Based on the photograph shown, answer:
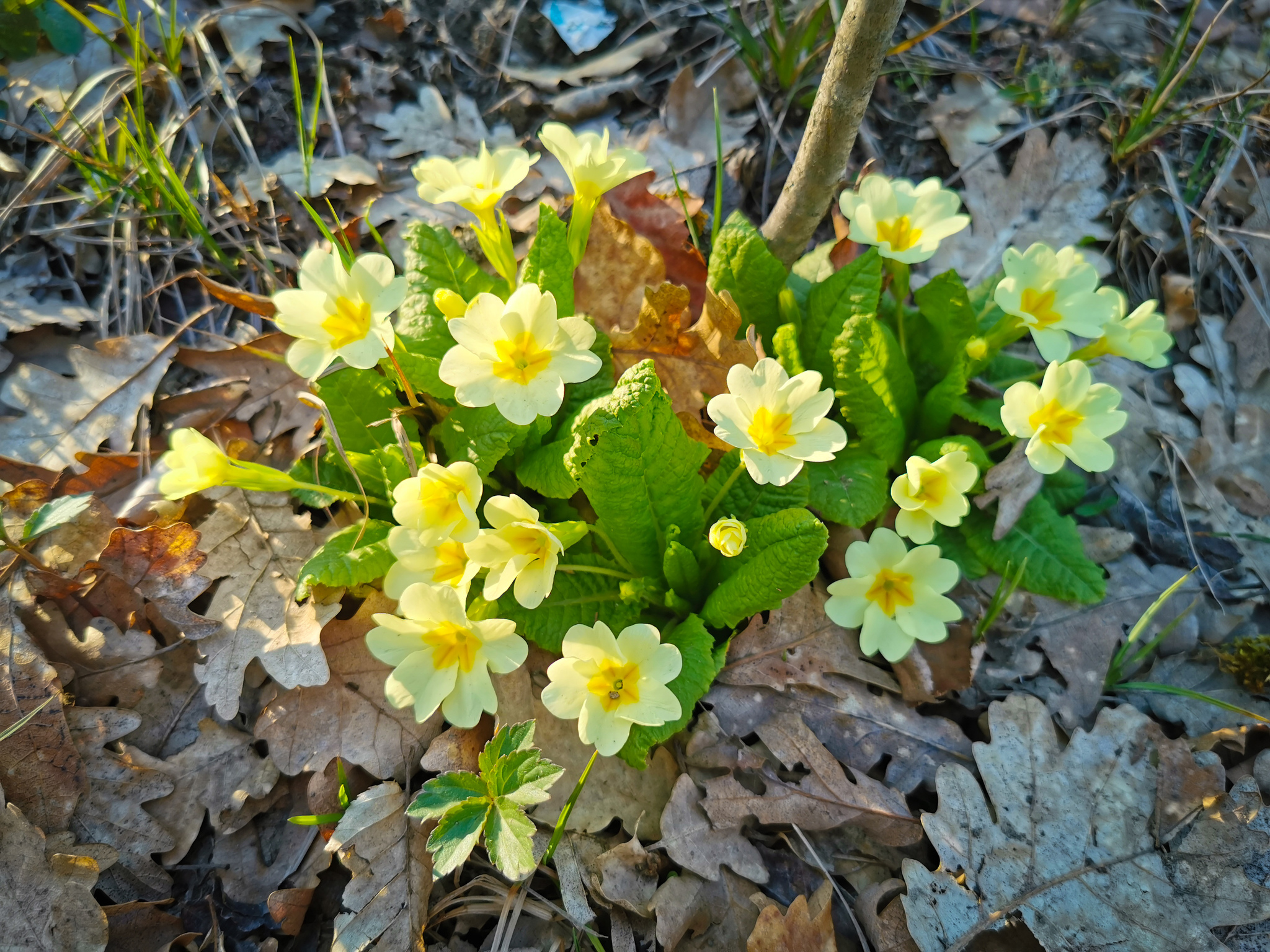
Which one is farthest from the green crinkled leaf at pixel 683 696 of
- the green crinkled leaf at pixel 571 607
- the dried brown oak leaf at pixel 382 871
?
the dried brown oak leaf at pixel 382 871

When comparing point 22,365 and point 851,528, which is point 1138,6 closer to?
point 851,528

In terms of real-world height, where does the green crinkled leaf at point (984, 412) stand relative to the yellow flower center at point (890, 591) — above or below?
above

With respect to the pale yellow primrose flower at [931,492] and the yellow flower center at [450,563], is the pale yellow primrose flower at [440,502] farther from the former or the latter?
the pale yellow primrose flower at [931,492]

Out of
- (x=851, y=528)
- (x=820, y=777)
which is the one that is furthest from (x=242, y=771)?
(x=851, y=528)

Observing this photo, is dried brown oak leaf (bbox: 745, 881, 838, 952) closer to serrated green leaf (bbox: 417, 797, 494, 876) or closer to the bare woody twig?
serrated green leaf (bbox: 417, 797, 494, 876)

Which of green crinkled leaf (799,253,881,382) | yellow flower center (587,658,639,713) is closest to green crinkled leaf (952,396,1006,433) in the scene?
green crinkled leaf (799,253,881,382)

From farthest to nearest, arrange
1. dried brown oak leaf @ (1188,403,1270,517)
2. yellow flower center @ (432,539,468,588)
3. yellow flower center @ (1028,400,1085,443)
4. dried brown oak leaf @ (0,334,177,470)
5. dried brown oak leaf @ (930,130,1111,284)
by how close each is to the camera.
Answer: dried brown oak leaf @ (930,130,1111,284) → dried brown oak leaf @ (1188,403,1270,517) → dried brown oak leaf @ (0,334,177,470) → yellow flower center @ (1028,400,1085,443) → yellow flower center @ (432,539,468,588)
